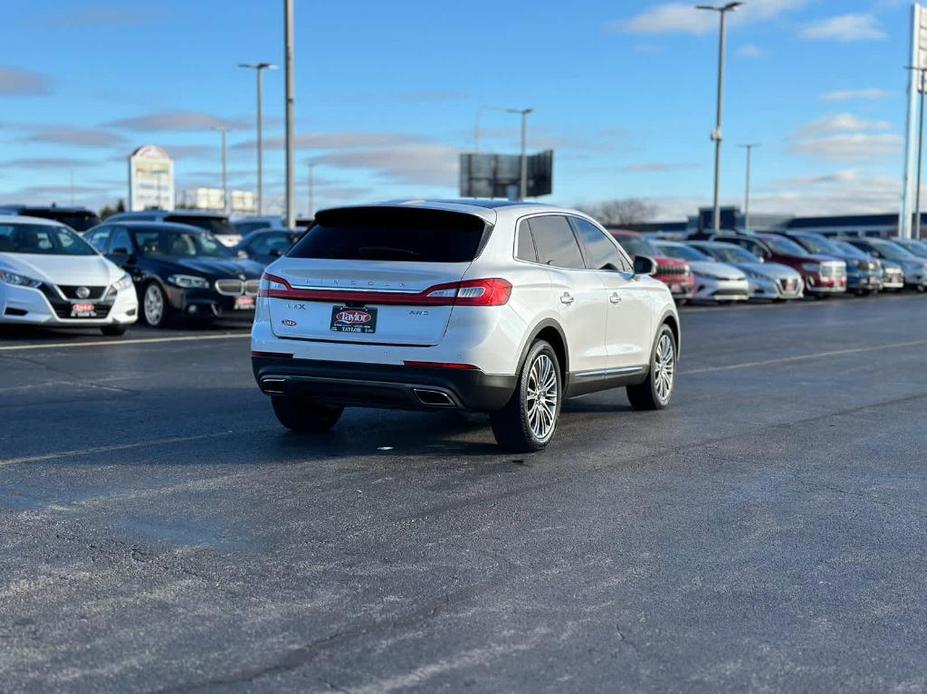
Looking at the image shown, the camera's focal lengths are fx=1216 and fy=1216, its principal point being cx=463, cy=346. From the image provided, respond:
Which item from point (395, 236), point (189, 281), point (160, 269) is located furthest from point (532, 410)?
point (160, 269)

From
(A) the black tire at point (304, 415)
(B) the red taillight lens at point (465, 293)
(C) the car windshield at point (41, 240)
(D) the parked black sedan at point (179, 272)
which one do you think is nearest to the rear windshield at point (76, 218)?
(D) the parked black sedan at point (179, 272)

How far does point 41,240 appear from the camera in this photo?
16.3 m

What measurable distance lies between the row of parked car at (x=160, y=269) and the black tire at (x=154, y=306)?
1 cm

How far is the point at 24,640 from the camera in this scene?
163 inches

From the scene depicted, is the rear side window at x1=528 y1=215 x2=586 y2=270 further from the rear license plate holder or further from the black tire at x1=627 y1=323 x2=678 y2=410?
the black tire at x1=627 y1=323 x2=678 y2=410

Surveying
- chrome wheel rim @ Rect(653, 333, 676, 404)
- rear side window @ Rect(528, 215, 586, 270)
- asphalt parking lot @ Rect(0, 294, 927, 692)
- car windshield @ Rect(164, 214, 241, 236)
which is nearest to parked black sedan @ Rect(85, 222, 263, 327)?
car windshield @ Rect(164, 214, 241, 236)

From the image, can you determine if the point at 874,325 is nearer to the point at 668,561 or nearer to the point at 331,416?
the point at 331,416

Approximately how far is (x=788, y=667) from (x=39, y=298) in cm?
1270

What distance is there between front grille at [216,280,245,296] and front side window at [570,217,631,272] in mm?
9605

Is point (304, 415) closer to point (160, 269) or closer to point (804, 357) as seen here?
point (804, 357)

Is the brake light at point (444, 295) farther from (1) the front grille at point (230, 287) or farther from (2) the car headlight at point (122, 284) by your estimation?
(1) the front grille at point (230, 287)

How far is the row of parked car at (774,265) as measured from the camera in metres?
27.4

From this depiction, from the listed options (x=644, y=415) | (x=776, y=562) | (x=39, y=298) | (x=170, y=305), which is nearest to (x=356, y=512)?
(x=776, y=562)

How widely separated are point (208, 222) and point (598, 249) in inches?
727
